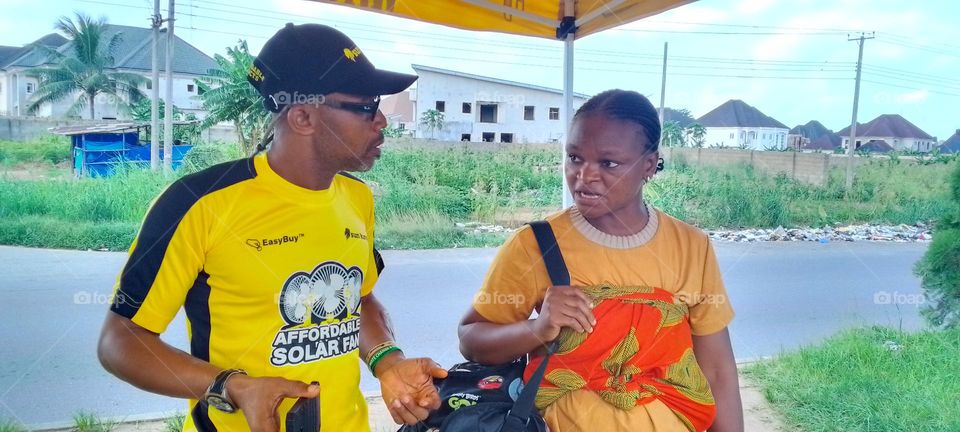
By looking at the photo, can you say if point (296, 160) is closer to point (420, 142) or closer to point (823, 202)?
point (420, 142)

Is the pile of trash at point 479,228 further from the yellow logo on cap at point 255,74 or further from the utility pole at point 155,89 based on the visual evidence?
the yellow logo on cap at point 255,74

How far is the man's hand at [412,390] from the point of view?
4.69 feet

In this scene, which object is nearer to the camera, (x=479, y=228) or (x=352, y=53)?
(x=352, y=53)

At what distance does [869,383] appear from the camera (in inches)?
164

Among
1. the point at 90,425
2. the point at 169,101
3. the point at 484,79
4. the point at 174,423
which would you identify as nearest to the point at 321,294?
the point at 174,423

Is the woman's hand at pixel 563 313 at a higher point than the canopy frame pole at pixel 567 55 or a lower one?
lower

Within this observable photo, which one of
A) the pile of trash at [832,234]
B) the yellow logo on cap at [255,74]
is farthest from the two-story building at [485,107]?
the yellow logo on cap at [255,74]

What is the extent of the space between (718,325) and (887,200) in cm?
1464

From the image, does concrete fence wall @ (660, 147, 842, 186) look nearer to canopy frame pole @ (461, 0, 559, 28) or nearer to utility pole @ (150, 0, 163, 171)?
utility pole @ (150, 0, 163, 171)

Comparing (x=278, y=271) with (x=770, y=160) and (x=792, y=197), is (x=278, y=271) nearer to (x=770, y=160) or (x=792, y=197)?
(x=792, y=197)

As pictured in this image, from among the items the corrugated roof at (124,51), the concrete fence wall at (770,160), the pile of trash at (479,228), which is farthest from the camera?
the corrugated roof at (124,51)

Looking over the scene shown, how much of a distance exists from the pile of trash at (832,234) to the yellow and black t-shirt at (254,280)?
11073mm

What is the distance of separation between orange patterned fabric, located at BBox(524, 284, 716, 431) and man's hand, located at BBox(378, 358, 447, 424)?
28cm

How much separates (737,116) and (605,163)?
2509 centimetres
